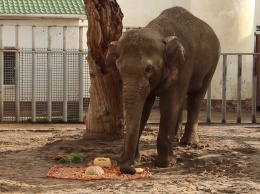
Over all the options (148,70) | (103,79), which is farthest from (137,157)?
(103,79)

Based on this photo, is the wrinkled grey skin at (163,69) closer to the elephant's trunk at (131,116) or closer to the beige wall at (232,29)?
the elephant's trunk at (131,116)

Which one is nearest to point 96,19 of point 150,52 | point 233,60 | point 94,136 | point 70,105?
point 94,136

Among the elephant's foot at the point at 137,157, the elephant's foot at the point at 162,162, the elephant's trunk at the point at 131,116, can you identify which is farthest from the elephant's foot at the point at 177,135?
the elephant's trunk at the point at 131,116

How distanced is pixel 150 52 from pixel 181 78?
1141mm

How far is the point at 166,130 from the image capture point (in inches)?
329

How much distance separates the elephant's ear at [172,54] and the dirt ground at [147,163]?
1330mm

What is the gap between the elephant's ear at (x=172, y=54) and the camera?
796 cm

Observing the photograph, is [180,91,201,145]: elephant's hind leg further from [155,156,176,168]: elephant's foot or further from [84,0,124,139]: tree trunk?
[155,156,176,168]: elephant's foot

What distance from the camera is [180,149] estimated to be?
9.78 metres

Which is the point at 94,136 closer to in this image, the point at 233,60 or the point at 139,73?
the point at 139,73

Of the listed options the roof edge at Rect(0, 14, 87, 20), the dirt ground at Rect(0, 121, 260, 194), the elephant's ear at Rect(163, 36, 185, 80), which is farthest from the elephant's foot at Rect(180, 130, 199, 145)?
the roof edge at Rect(0, 14, 87, 20)

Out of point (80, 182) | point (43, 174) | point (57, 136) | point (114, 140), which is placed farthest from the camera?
point (57, 136)

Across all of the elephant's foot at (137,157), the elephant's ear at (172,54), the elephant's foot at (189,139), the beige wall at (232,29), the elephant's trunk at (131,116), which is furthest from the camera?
the beige wall at (232,29)

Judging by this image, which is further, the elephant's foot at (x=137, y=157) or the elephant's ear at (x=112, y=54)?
the elephant's foot at (x=137, y=157)
